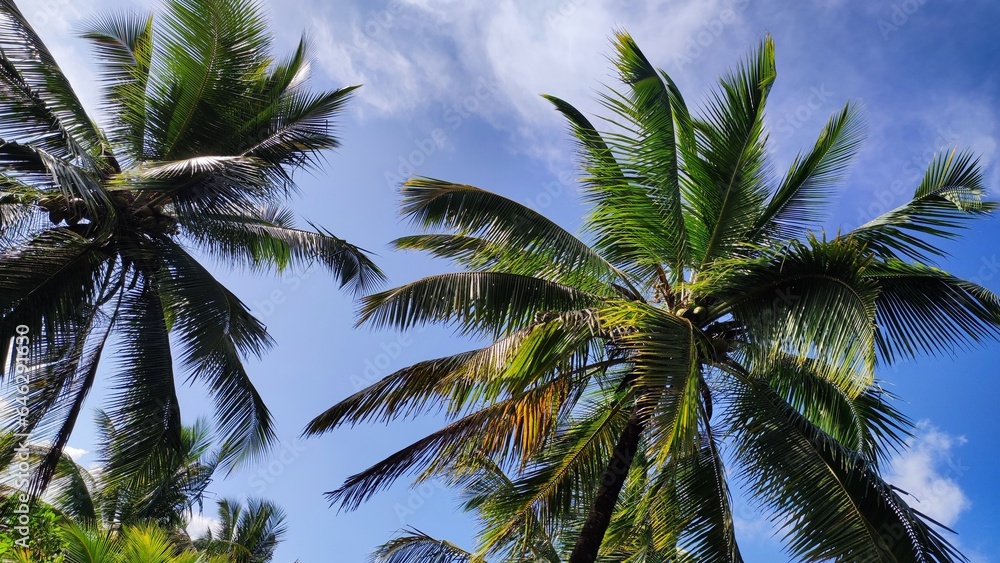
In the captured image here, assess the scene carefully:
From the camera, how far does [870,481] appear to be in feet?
20.9

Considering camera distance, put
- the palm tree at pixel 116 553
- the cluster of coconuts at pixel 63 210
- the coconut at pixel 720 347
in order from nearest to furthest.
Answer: the coconut at pixel 720 347
the cluster of coconuts at pixel 63 210
the palm tree at pixel 116 553

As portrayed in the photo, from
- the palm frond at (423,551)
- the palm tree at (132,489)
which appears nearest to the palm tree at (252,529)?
the palm tree at (132,489)

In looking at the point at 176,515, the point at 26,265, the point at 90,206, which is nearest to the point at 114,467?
the point at 26,265

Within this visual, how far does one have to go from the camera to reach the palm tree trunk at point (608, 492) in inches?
281

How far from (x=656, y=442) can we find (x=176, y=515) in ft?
43.7

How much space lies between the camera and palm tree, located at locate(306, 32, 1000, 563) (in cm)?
618

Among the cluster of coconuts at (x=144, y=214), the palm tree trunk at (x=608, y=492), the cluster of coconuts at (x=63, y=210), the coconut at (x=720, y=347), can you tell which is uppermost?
the coconut at (x=720, y=347)

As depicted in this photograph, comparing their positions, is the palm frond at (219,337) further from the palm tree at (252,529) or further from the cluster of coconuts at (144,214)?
the palm tree at (252,529)

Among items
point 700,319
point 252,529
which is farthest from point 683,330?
point 252,529

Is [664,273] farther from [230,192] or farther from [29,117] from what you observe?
[29,117]

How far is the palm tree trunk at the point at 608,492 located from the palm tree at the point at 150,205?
4.71 meters

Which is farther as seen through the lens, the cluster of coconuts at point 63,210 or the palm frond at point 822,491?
the cluster of coconuts at point 63,210

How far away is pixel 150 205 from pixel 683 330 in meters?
6.29

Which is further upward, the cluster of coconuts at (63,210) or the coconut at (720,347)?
the coconut at (720,347)
